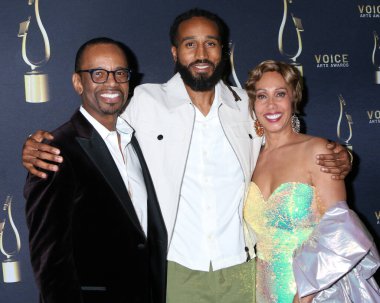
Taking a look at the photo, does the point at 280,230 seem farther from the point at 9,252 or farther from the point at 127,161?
the point at 9,252

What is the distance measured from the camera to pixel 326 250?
6.35ft

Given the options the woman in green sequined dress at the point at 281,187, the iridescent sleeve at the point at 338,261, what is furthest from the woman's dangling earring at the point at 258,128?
the iridescent sleeve at the point at 338,261

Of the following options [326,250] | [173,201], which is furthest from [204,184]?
[326,250]

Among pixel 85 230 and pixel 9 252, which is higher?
pixel 85 230

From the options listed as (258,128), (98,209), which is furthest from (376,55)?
(98,209)

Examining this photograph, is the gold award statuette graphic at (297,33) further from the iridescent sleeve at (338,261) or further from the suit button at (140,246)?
the suit button at (140,246)

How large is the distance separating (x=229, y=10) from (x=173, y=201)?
5.05 feet

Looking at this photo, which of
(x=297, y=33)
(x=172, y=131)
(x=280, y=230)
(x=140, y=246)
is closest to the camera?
(x=140, y=246)

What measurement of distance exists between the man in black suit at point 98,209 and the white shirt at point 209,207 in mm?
147

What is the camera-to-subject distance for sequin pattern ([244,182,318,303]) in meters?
2.13

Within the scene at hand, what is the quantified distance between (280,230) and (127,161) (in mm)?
780

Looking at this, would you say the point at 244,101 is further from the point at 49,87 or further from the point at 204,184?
the point at 49,87

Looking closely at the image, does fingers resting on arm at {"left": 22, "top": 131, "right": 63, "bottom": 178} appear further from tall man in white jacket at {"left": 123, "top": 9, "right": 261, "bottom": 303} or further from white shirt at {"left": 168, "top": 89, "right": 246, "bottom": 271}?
white shirt at {"left": 168, "top": 89, "right": 246, "bottom": 271}

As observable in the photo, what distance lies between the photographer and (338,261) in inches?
75.1
